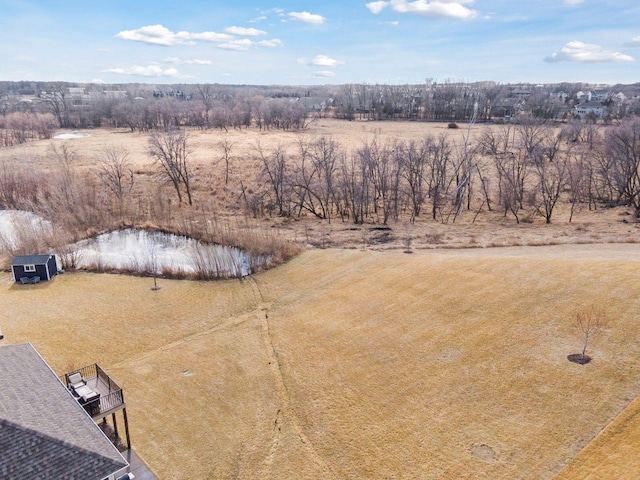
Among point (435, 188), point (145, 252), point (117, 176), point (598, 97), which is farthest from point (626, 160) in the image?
point (598, 97)

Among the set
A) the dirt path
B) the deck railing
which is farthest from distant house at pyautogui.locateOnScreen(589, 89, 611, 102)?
the deck railing

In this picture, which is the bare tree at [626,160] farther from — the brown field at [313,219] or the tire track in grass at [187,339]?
the tire track in grass at [187,339]

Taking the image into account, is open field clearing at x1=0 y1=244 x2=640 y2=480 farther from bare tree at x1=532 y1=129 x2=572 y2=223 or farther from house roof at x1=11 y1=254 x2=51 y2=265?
bare tree at x1=532 y1=129 x2=572 y2=223

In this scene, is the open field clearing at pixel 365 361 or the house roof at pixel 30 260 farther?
the house roof at pixel 30 260

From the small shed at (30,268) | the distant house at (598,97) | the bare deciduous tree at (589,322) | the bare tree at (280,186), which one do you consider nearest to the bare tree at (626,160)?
the bare deciduous tree at (589,322)

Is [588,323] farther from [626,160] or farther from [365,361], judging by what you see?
[626,160]

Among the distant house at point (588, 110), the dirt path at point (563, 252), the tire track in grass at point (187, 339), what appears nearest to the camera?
the tire track in grass at point (187, 339)

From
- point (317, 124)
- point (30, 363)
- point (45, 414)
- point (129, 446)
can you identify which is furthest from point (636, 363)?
point (317, 124)

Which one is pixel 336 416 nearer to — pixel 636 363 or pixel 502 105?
pixel 636 363
